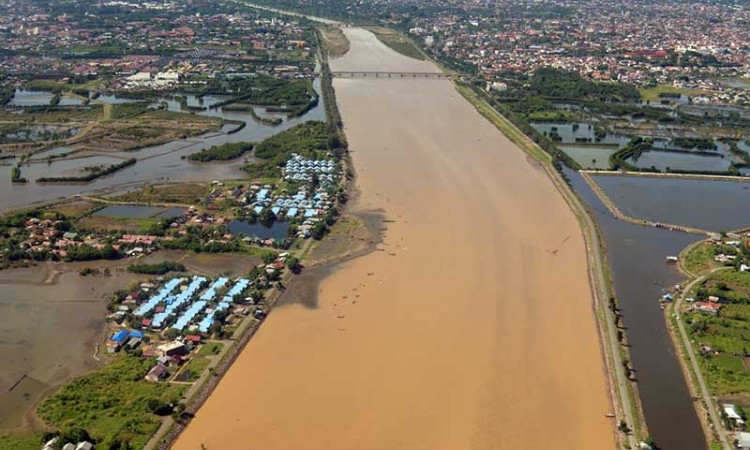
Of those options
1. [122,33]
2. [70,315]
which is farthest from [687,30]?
[70,315]

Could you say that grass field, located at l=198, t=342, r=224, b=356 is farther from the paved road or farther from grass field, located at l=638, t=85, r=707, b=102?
grass field, located at l=638, t=85, r=707, b=102

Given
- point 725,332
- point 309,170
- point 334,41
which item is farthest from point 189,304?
point 334,41

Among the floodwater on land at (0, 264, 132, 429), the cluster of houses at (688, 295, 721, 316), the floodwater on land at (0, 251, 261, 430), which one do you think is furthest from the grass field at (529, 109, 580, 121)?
the floodwater on land at (0, 264, 132, 429)

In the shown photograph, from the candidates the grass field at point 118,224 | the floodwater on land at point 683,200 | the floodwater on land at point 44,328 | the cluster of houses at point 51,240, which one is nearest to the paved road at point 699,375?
the floodwater on land at point 683,200

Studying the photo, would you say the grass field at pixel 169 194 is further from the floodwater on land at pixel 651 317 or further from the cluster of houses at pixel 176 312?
the floodwater on land at pixel 651 317

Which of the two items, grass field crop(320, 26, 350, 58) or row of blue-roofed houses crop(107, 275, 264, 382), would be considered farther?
grass field crop(320, 26, 350, 58)

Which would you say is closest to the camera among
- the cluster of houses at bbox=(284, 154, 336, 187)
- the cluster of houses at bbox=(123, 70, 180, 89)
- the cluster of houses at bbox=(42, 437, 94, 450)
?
the cluster of houses at bbox=(42, 437, 94, 450)

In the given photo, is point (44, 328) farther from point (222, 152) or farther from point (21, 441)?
point (222, 152)
